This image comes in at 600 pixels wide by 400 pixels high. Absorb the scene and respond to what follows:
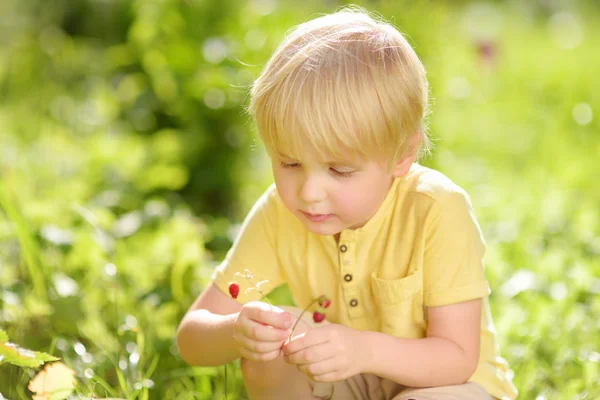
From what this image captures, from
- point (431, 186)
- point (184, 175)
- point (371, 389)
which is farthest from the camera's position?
point (184, 175)

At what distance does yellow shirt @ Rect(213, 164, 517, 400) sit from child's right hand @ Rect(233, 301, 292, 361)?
0.31 meters

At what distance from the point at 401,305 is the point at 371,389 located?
23 cm

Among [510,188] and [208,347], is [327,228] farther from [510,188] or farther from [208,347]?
[510,188]

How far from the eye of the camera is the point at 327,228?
1.67m

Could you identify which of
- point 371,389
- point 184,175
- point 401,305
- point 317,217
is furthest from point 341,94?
point 184,175

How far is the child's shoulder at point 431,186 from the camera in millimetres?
1741

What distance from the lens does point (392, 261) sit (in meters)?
1.78

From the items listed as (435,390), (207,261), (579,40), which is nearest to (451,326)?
(435,390)

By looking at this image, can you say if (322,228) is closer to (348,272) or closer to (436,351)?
(348,272)

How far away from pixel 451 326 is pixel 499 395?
0.27 meters

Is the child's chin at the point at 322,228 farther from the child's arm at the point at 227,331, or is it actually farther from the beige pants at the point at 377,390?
the beige pants at the point at 377,390

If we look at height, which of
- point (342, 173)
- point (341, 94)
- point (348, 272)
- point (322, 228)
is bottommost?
point (348, 272)

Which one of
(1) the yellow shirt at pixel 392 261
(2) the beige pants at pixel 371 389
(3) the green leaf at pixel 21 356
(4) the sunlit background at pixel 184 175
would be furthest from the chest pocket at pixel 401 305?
(3) the green leaf at pixel 21 356

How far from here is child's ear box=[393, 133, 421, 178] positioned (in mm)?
1705
